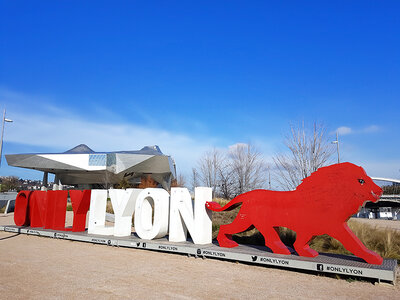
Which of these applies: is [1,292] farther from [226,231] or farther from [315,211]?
[315,211]

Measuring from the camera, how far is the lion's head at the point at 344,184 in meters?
6.98

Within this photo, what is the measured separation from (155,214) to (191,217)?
1427 mm

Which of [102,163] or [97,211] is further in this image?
[102,163]

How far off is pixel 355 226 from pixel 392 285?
4722 mm

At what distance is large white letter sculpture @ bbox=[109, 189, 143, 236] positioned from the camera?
11.1 metres

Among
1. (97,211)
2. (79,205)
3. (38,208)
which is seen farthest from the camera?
(38,208)

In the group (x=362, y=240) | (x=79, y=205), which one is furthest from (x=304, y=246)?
(x=79, y=205)

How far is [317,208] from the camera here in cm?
760

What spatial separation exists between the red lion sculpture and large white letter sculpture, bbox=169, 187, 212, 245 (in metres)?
1.10

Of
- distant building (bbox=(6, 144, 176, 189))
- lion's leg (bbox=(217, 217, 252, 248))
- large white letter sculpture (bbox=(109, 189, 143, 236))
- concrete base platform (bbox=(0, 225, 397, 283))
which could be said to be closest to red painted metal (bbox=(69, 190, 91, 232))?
concrete base platform (bbox=(0, 225, 397, 283))

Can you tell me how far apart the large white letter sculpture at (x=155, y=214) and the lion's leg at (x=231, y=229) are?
2.29 metres

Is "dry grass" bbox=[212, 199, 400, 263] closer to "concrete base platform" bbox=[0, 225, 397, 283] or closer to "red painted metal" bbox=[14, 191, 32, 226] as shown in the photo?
"concrete base platform" bbox=[0, 225, 397, 283]

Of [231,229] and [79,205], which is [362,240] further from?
[79,205]

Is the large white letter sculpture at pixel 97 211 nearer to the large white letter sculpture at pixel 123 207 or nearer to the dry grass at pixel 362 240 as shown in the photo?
the large white letter sculpture at pixel 123 207
